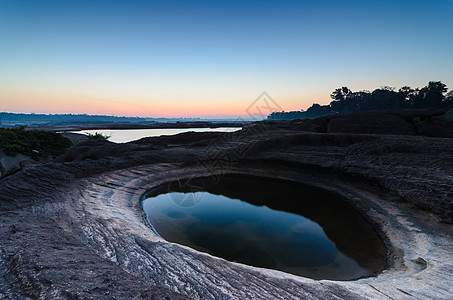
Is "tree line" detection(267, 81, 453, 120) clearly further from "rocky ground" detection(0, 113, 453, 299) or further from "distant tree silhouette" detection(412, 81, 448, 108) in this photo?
"rocky ground" detection(0, 113, 453, 299)

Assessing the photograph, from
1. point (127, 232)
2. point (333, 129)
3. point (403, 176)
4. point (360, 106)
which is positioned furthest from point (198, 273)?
point (360, 106)

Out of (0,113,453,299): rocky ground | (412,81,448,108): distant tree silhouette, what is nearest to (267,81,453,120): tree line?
(412,81,448,108): distant tree silhouette

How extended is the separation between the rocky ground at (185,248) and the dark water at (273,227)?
2.78 ft

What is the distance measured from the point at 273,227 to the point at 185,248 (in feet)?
17.4

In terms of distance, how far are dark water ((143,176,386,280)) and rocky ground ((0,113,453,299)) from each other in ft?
2.78

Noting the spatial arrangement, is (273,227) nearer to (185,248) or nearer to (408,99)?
(185,248)

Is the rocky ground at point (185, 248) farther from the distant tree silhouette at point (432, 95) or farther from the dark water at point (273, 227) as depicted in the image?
the distant tree silhouette at point (432, 95)

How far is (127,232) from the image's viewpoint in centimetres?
656

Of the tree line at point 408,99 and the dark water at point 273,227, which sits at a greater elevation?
the tree line at point 408,99

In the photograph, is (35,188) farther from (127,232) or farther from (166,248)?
(166,248)

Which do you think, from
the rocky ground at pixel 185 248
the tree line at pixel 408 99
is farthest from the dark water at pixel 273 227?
the tree line at pixel 408 99

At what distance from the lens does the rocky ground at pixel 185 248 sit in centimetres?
395

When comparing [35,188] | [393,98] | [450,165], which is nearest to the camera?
[35,188]

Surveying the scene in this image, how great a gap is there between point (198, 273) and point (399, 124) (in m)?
28.1
